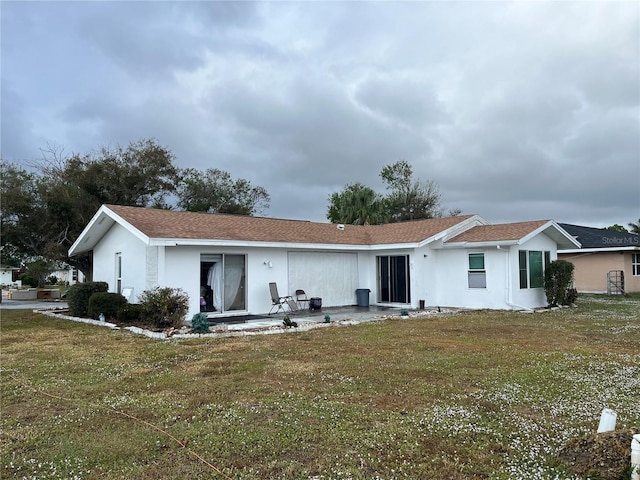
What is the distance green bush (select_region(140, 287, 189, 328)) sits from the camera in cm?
1212

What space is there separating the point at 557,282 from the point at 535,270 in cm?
100

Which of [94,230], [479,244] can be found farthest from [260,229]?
[479,244]

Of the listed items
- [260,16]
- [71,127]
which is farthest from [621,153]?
[71,127]

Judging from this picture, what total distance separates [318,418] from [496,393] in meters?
2.54

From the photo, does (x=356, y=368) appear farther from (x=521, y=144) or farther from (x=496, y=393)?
(x=521, y=144)

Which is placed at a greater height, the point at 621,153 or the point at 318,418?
the point at 621,153

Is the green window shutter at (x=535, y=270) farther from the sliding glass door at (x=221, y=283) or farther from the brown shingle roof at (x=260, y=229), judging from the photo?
the sliding glass door at (x=221, y=283)

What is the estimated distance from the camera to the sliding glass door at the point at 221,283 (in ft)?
47.2

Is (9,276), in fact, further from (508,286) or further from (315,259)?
(508,286)

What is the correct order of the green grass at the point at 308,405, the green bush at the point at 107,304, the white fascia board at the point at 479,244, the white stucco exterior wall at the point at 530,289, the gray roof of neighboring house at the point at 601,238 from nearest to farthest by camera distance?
1. the green grass at the point at 308,405
2. the green bush at the point at 107,304
3. the white fascia board at the point at 479,244
4. the white stucco exterior wall at the point at 530,289
5. the gray roof of neighboring house at the point at 601,238

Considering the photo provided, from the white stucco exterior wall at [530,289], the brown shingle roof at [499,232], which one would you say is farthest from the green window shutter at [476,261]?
the white stucco exterior wall at [530,289]

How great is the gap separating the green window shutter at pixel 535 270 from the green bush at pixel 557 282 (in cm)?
25

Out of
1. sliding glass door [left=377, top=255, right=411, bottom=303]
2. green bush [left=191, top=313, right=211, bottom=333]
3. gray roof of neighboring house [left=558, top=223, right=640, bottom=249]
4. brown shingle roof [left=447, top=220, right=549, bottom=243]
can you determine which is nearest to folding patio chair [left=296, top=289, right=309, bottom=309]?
sliding glass door [left=377, top=255, right=411, bottom=303]

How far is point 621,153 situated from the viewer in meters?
21.2
